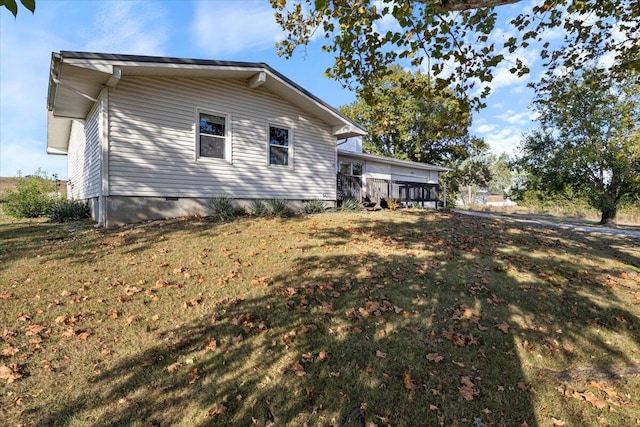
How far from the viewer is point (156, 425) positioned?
2.44 m

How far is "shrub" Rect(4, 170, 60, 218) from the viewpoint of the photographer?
11.8 meters

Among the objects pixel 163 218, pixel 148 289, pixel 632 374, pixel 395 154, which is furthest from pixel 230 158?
pixel 395 154

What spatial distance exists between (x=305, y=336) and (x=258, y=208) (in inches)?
291

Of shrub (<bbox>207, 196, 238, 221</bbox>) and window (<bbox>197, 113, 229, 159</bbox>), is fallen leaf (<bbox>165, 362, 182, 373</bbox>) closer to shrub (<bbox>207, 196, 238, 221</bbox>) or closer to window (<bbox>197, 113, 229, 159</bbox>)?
shrub (<bbox>207, 196, 238, 221</bbox>)

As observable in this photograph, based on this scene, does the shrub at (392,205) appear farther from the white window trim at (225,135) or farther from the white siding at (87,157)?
the white siding at (87,157)

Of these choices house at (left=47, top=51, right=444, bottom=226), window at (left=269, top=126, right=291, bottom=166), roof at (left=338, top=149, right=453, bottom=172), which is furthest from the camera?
roof at (left=338, top=149, right=453, bottom=172)

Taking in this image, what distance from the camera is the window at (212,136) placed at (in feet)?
33.3

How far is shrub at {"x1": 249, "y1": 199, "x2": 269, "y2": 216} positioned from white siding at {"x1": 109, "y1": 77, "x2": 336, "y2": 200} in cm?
28

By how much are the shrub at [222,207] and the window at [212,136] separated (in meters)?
1.40

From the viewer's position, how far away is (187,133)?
9789 millimetres

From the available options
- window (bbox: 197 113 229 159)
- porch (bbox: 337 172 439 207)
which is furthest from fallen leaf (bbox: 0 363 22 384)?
porch (bbox: 337 172 439 207)

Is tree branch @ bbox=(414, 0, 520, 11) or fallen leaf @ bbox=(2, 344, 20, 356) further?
tree branch @ bbox=(414, 0, 520, 11)

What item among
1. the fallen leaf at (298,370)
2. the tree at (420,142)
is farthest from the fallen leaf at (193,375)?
the tree at (420,142)

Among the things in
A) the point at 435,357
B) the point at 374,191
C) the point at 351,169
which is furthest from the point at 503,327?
the point at 351,169
